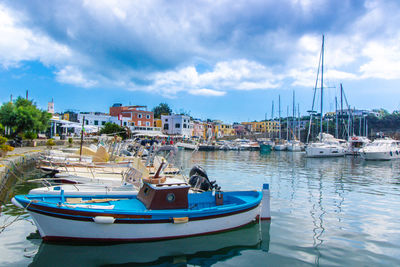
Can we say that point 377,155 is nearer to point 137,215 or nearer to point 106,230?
point 137,215

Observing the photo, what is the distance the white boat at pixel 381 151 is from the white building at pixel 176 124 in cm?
4792

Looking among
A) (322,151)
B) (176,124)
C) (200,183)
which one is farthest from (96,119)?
(200,183)

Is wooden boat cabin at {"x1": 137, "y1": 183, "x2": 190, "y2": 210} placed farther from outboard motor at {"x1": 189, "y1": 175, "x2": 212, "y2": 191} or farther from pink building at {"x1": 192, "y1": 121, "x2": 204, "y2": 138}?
pink building at {"x1": 192, "y1": 121, "x2": 204, "y2": 138}

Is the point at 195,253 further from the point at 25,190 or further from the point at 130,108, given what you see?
the point at 130,108

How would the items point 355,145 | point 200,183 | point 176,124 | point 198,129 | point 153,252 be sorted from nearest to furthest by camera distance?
1. point 153,252
2. point 200,183
3. point 355,145
4. point 176,124
5. point 198,129

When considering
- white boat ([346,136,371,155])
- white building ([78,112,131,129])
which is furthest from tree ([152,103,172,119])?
white boat ([346,136,371,155])

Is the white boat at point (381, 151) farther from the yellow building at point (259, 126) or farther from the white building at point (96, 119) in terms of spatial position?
the yellow building at point (259, 126)

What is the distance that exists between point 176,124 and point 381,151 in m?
52.2

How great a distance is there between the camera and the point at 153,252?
322 inches

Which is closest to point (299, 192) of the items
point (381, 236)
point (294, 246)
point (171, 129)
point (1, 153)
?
point (381, 236)

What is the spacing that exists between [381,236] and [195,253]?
21.7ft

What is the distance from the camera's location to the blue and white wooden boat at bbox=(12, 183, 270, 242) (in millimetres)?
8023

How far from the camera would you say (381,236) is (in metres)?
9.88

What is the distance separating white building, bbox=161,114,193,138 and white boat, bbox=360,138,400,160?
47.9 metres
